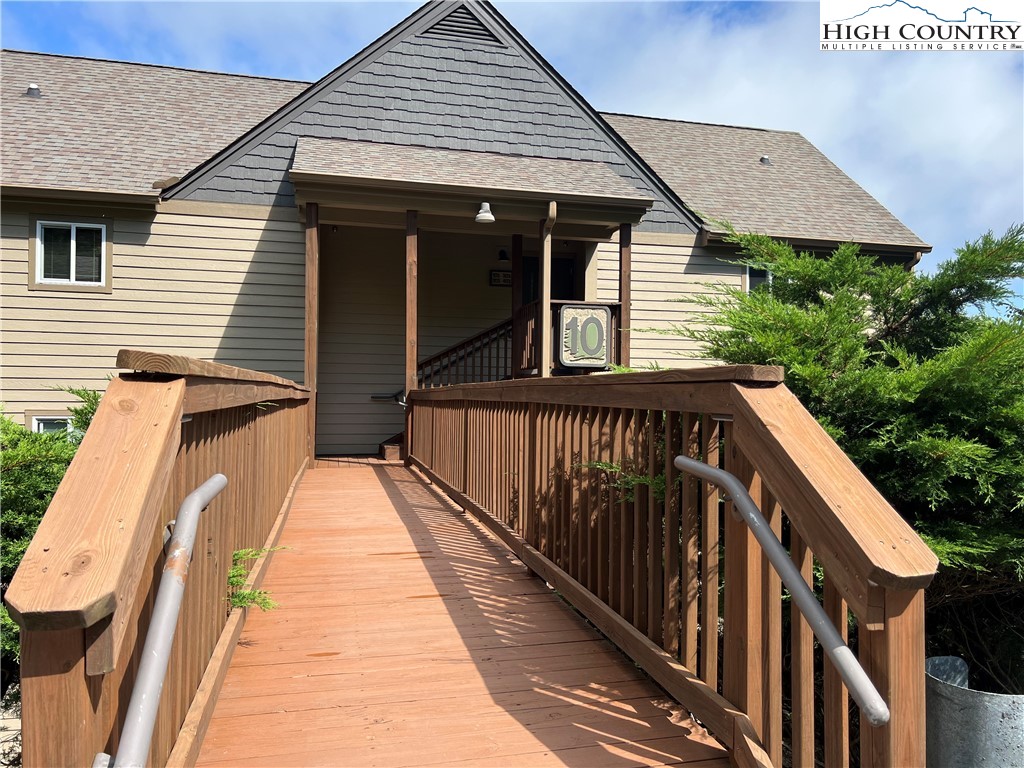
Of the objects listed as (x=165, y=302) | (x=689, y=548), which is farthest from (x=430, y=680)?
(x=165, y=302)

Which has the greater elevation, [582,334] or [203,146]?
[203,146]

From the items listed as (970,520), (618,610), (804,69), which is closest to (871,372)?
(970,520)

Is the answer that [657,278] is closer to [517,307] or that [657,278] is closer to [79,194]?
[517,307]

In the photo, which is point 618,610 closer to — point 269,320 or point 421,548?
point 421,548

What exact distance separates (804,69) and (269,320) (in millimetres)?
19117

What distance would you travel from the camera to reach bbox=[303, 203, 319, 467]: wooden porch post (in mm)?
8516

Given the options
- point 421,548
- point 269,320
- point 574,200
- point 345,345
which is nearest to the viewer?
point 421,548

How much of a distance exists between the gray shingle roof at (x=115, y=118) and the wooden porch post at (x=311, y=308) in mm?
2374

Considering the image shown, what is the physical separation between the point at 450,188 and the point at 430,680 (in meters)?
7.07

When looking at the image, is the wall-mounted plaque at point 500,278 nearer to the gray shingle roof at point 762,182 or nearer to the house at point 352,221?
the house at point 352,221

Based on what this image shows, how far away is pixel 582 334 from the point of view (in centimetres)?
917

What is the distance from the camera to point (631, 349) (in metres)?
10.9

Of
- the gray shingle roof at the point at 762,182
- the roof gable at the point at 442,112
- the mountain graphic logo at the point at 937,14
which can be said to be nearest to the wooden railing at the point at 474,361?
the roof gable at the point at 442,112

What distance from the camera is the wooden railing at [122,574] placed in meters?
1.10
